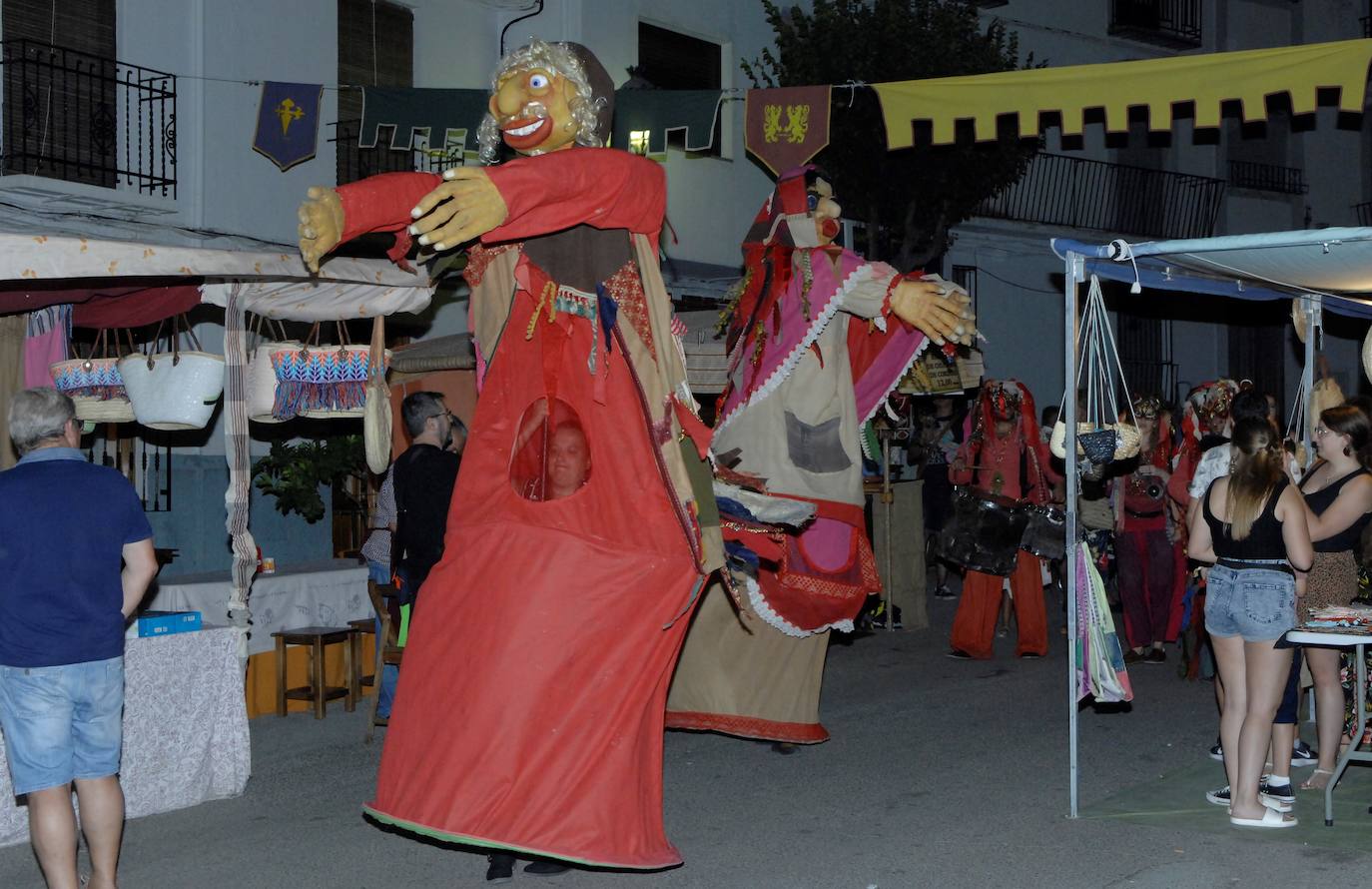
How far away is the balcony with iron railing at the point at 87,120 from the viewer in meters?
12.8

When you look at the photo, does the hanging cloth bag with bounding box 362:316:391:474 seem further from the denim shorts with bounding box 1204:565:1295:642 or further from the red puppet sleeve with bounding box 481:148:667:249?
the denim shorts with bounding box 1204:565:1295:642

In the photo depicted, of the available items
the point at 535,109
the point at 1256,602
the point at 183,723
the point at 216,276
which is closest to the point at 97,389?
the point at 216,276

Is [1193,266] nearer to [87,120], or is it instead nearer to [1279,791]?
[1279,791]

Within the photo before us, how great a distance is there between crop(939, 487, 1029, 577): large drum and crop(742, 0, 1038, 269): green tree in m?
8.53

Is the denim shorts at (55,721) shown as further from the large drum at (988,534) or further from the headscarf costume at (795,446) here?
the large drum at (988,534)

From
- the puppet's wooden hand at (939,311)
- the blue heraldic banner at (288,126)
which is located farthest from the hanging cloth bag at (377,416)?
the blue heraldic banner at (288,126)

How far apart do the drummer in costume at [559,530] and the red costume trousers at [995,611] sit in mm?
6095

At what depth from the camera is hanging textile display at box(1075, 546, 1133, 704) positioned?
251 inches

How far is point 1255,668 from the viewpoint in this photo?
243 inches

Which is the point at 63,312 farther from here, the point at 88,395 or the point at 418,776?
the point at 418,776

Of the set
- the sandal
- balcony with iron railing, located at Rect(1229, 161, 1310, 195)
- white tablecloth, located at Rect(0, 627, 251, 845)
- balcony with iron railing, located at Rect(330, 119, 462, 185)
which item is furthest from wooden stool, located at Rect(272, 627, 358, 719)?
balcony with iron railing, located at Rect(1229, 161, 1310, 195)

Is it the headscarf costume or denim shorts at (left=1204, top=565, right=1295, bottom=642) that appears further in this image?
the headscarf costume

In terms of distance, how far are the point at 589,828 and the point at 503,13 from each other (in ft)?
43.6

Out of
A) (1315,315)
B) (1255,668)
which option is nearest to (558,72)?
(1255,668)
